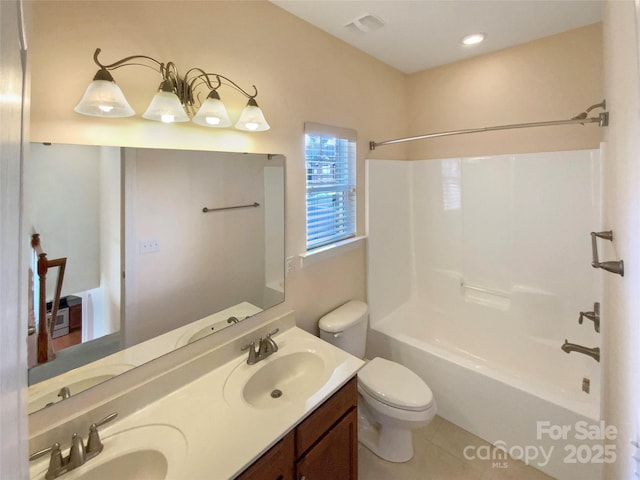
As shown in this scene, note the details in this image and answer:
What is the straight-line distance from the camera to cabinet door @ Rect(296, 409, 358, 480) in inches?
47.5

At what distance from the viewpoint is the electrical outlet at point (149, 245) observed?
1.23 m

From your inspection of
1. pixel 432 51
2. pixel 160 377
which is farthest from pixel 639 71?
pixel 432 51

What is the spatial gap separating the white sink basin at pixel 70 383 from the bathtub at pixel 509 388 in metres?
1.79

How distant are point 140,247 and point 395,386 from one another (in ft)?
5.07

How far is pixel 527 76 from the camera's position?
2260mm

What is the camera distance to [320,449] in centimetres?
125

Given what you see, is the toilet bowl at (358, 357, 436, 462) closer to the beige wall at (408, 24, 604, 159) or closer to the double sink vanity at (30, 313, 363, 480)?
the double sink vanity at (30, 313, 363, 480)

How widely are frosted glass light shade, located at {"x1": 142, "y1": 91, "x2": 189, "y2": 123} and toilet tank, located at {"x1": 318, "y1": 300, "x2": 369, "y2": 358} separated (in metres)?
1.43

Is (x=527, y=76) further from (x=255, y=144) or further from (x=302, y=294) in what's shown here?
(x=302, y=294)

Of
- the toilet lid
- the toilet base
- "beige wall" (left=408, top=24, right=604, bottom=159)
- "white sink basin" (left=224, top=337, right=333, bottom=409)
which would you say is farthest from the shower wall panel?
"white sink basin" (left=224, top=337, right=333, bottom=409)

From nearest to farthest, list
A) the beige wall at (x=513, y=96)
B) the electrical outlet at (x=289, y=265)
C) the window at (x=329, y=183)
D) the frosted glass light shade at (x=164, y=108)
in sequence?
the frosted glass light shade at (x=164, y=108) → the electrical outlet at (x=289, y=265) → the window at (x=329, y=183) → the beige wall at (x=513, y=96)

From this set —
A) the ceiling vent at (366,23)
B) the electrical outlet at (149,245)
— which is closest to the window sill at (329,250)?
the electrical outlet at (149,245)

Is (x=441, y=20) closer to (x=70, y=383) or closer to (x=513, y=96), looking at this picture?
(x=513, y=96)

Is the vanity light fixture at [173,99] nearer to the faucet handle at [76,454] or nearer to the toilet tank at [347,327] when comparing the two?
the faucet handle at [76,454]
